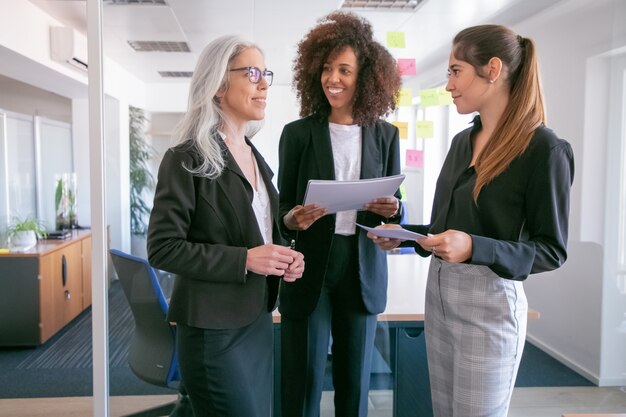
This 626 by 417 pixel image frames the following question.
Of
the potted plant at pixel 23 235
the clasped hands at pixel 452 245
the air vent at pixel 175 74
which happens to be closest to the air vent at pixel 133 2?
the air vent at pixel 175 74

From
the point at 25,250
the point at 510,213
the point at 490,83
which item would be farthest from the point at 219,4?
the point at 25,250

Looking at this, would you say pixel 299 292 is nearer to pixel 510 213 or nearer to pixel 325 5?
pixel 510 213

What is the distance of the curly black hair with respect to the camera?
173 centimetres

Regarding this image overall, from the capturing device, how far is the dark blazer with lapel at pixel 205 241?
4.28 feet

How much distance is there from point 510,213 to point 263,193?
72 centimetres

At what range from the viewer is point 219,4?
7.73 ft

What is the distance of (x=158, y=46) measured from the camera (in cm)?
263

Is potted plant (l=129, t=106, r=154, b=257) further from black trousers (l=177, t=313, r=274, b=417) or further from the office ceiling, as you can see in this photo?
black trousers (l=177, t=313, r=274, b=417)

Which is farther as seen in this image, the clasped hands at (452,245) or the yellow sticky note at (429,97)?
the yellow sticky note at (429,97)

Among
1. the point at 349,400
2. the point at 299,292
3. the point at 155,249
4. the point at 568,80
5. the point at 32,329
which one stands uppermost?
the point at 568,80

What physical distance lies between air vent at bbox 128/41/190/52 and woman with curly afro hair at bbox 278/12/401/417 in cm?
101

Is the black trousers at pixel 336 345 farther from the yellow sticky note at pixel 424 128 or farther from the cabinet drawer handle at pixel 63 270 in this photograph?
the cabinet drawer handle at pixel 63 270

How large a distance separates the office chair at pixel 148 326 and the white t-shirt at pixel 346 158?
3.43 ft

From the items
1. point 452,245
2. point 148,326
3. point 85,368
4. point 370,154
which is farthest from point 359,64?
point 85,368
